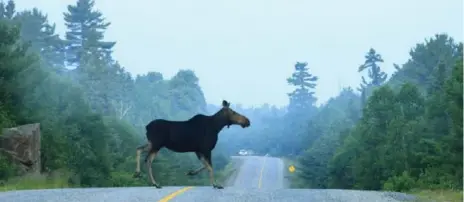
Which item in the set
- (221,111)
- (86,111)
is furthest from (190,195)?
(86,111)

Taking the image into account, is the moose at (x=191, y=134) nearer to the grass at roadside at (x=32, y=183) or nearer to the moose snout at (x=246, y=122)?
the moose snout at (x=246, y=122)

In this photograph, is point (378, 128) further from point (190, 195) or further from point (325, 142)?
point (190, 195)

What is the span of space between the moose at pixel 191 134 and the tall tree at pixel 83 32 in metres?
80.0

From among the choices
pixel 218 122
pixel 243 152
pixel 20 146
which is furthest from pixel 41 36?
pixel 243 152

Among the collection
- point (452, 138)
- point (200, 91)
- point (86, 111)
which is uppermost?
point (200, 91)

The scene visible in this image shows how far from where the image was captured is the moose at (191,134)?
16.2 metres

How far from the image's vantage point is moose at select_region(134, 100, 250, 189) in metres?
16.2

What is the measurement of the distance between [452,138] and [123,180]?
A: 24.0 m

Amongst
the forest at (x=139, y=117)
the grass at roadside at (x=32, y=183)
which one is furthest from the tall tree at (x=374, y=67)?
the grass at roadside at (x=32, y=183)

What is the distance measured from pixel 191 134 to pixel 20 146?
16471 millimetres

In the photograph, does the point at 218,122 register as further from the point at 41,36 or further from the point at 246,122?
the point at 41,36

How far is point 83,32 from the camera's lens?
96.9 metres

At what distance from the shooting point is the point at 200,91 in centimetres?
15262

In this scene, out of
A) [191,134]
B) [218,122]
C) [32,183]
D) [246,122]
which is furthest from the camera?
[32,183]
